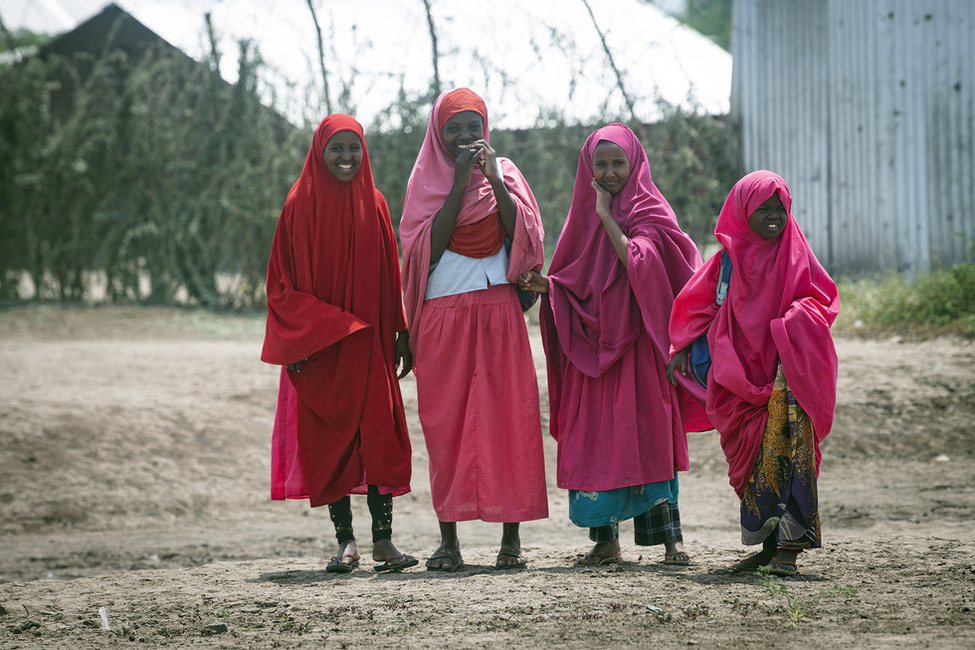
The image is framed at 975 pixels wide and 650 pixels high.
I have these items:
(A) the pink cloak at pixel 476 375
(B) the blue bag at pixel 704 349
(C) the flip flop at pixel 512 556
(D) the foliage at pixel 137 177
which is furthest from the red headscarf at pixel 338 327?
(D) the foliage at pixel 137 177

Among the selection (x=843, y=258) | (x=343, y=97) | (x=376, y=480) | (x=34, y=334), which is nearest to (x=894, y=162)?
(x=843, y=258)

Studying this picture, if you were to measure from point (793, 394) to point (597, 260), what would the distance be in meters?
0.98

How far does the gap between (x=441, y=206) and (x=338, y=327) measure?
0.65m

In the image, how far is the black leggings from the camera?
3.99 meters

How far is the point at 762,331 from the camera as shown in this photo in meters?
3.42

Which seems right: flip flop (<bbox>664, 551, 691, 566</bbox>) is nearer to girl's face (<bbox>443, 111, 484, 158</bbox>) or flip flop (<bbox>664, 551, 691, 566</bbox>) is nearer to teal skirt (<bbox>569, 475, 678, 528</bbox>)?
teal skirt (<bbox>569, 475, 678, 528</bbox>)

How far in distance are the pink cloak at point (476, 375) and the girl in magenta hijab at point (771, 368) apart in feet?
2.48

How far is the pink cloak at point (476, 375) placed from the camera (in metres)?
3.84

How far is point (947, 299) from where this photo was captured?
7.79 metres

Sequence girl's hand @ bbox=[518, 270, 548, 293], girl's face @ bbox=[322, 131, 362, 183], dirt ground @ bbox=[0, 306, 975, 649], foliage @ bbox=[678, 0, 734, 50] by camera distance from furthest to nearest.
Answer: foliage @ bbox=[678, 0, 734, 50], girl's face @ bbox=[322, 131, 362, 183], girl's hand @ bbox=[518, 270, 548, 293], dirt ground @ bbox=[0, 306, 975, 649]

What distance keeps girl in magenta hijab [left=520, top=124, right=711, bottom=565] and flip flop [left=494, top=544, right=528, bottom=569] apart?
0.84 feet

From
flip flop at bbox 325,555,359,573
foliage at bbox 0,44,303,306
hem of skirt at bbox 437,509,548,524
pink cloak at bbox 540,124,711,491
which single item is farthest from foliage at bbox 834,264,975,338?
foliage at bbox 0,44,303,306

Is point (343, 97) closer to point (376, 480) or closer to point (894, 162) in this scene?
point (894, 162)

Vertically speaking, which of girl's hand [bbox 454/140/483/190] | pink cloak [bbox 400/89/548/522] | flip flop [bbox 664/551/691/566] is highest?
girl's hand [bbox 454/140/483/190]
